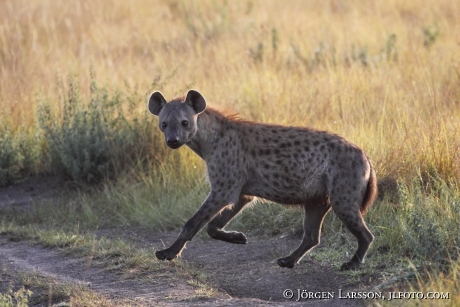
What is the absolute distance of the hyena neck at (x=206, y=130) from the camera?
551cm

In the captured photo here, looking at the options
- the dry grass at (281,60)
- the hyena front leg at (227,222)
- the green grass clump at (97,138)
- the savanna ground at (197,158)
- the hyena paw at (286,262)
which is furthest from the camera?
the green grass clump at (97,138)

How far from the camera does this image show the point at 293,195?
534 cm

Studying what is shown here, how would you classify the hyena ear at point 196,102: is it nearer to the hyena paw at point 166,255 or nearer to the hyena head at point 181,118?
the hyena head at point 181,118

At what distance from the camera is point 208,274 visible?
5520 millimetres

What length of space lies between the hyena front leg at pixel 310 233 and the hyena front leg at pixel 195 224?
0.57 m

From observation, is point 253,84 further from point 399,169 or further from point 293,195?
point 293,195

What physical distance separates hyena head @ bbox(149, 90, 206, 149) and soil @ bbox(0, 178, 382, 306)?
90cm

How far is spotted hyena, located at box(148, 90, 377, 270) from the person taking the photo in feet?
17.0

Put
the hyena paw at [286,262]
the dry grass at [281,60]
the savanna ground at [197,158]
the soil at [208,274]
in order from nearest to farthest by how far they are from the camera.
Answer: the soil at [208,274], the savanna ground at [197,158], the hyena paw at [286,262], the dry grass at [281,60]

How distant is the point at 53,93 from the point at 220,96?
186 cm

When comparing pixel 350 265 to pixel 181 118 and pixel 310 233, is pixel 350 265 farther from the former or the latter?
pixel 181 118

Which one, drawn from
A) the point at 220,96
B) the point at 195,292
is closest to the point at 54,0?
the point at 220,96

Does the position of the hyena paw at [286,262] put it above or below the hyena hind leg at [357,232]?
below

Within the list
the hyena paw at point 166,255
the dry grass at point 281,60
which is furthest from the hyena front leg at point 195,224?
the dry grass at point 281,60
